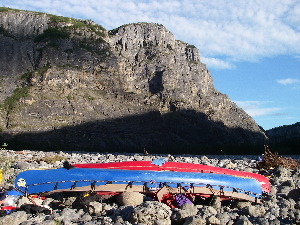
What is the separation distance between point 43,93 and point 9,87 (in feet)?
23.4

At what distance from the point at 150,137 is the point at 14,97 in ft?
88.6

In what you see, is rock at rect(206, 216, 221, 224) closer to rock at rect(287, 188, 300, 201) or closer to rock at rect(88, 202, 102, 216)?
rock at rect(88, 202, 102, 216)

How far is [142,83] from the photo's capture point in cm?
8725

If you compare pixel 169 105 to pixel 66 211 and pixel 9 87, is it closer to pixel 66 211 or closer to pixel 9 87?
pixel 9 87

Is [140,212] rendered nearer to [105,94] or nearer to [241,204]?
[241,204]

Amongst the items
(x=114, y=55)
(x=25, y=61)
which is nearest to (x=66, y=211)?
(x=25, y=61)

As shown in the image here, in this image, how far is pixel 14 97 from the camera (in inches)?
2461

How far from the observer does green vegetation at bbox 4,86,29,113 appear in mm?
60250

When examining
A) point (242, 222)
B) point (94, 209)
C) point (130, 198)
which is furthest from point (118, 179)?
point (242, 222)

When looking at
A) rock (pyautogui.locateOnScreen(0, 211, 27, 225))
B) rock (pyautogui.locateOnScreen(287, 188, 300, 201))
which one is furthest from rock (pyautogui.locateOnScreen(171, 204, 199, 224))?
rock (pyautogui.locateOnScreen(287, 188, 300, 201))

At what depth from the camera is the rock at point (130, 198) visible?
7434mm

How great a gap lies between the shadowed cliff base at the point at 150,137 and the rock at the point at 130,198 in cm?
4042

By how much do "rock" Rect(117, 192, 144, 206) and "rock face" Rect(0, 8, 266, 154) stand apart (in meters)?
43.3

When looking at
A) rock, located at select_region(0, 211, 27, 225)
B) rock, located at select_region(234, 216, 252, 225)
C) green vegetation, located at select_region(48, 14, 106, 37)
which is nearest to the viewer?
rock, located at select_region(0, 211, 27, 225)
